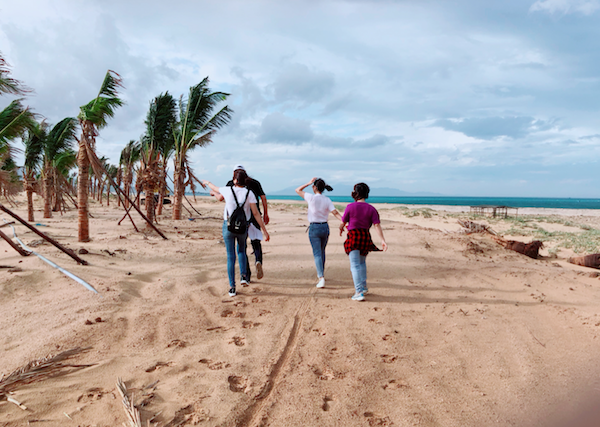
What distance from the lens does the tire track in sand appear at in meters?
2.47

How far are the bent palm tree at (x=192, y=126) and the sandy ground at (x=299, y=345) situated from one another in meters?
8.74

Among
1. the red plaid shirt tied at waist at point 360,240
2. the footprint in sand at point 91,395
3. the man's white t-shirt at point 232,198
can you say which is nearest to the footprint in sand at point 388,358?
the red plaid shirt tied at waist at point 360,240

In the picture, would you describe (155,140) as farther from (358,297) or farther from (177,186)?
(358,297)

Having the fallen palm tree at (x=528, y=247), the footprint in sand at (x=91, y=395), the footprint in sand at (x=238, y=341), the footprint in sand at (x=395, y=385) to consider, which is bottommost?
the footprint in sand at (x=395, y=385)

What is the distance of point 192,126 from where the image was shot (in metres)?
15.8

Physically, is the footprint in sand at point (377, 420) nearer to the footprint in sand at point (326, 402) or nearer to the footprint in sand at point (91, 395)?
the footprint in sand at point (326, 402)

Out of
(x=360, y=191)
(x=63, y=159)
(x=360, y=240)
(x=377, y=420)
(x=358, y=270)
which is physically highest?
(x=63, y=159)

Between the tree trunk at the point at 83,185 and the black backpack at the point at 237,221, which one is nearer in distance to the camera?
the black backpack at the point at 237,221

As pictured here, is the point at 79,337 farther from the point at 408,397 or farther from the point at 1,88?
the point at 1,88

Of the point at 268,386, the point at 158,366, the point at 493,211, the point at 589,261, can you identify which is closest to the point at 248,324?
the point at 158,366

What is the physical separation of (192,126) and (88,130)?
24.9 feet

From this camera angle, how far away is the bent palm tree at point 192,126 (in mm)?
15258

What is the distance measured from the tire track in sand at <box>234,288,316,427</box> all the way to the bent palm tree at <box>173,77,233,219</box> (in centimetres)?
1204

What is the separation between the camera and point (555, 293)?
5.75 m
